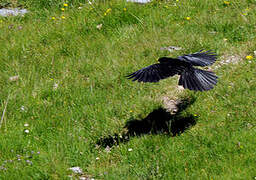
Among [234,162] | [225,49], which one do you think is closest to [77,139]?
[234,162]

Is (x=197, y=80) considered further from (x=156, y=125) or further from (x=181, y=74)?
(x=156, y=125)

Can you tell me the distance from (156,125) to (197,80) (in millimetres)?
833

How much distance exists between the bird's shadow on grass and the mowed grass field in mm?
20

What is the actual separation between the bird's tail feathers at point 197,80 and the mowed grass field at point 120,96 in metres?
0.47

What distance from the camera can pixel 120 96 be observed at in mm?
5336

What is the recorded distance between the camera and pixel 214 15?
7.04 metres

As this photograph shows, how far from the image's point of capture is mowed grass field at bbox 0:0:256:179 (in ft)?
12.9

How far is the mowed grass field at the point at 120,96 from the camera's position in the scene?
A: 155 inches

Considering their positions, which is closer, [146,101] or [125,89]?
[146,101]

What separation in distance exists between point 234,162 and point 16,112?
123 inches

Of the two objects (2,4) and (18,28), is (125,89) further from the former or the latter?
(2,4)

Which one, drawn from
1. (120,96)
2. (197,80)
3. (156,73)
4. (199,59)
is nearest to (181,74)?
(197,80)

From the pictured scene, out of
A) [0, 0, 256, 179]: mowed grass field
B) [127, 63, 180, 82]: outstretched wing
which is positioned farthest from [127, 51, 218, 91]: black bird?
[0, 0, 256, 179]: mowed grass field

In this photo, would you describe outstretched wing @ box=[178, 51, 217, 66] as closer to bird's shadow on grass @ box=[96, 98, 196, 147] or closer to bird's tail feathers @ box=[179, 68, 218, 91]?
bird's tail feathers @ box=[179, 68, 218, 91]
